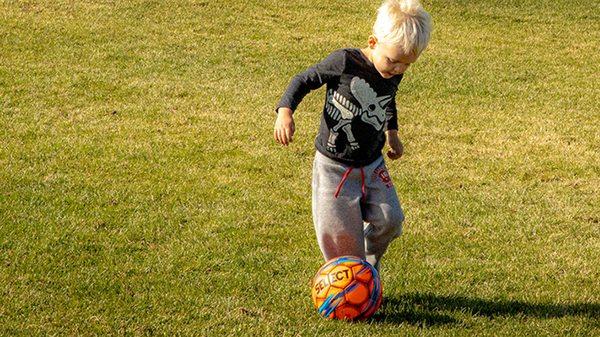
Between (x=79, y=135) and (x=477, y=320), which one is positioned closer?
(x=477, y=320)

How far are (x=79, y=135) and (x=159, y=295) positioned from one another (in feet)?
13.3

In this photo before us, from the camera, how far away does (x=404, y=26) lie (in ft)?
17.8

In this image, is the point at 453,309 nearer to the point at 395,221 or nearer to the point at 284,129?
the point at 395,221

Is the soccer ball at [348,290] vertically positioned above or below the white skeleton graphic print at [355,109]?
below

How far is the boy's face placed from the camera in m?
5.50

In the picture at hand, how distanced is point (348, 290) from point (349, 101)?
118 centimetres

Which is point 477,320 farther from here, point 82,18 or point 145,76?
point 82,18

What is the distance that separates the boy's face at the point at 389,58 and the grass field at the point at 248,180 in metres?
Answer: 1.59

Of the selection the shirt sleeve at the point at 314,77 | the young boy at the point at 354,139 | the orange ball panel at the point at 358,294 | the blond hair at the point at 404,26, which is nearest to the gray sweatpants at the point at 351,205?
the young boy at the point at 354,139

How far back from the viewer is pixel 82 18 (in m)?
15.2

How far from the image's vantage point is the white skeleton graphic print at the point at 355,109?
5.77 meters

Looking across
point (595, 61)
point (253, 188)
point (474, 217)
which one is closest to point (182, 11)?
point (595, 61)

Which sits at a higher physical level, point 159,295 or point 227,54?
point 159,295

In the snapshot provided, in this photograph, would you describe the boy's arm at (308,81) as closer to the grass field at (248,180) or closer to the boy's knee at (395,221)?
the boy's knee at (395,221)
